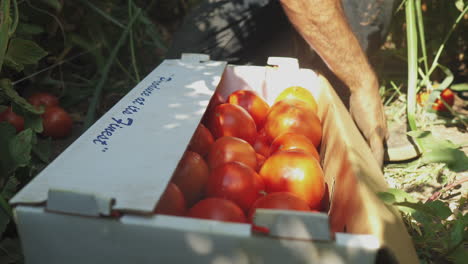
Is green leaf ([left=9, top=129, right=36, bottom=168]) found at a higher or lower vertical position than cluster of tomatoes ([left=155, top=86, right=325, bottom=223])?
higher

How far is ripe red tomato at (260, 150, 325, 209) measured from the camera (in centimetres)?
110

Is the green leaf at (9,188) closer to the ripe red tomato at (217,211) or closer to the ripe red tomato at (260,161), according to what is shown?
the ripe red tomato at (217,211)

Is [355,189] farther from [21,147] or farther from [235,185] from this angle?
[21,147]

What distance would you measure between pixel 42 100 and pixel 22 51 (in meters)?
0.51

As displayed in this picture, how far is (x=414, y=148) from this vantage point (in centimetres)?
173

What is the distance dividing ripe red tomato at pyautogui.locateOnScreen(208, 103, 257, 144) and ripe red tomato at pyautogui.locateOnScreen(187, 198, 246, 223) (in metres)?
0.47

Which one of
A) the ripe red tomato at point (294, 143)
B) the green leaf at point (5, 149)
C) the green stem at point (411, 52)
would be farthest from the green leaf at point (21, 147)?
the green stem at point (411, 52)

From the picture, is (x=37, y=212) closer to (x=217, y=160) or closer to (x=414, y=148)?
(x=217, y=160)

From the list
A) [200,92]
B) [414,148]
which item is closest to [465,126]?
[414,148]

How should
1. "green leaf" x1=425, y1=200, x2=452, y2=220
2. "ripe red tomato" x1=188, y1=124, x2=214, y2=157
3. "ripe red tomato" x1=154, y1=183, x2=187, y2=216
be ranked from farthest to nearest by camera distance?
"ripe red tomato" x1=188, y1=124, x2=214, y2=157 → "green leaf" x1=425, y1=200, x2=452, y2=220 → "ripe red tomato" x1=154, y1=183, x2=187, y2=216

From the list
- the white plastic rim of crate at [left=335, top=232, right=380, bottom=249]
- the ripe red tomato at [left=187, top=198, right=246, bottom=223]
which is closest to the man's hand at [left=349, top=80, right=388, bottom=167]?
the ripe red tomato at [left=187, top=198, right=246, bottom=223]

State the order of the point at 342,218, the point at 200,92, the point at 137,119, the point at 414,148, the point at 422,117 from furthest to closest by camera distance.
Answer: the point at 422,117 < the point at 414,148 < the point at 200,92 < the point at 137,119 < the point at 342,218

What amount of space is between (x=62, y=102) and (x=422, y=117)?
5.06 ft

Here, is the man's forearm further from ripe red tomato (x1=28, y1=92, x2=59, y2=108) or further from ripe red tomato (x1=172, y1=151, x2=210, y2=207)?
ripe red tomato (x1=28, y1=92, x2=59, y2=108)
